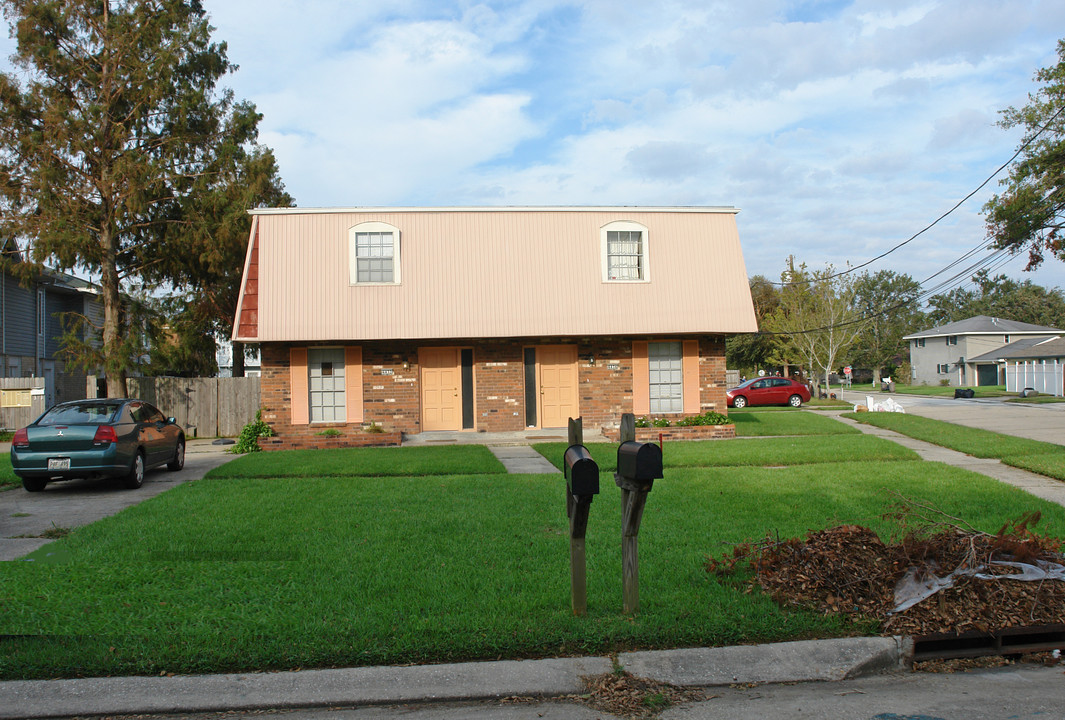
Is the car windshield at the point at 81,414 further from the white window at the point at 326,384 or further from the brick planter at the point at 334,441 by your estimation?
the white window at the point at 326,384

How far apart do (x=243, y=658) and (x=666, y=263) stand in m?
16.9

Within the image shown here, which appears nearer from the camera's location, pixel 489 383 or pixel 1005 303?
pixel 489 383

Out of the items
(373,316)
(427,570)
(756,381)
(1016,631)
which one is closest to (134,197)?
(373,316)

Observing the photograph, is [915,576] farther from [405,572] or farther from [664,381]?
[664,381]

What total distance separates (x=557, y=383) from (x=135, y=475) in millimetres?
10735

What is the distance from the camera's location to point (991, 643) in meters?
4.93

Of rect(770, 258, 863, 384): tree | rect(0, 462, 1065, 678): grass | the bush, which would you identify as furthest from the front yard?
rect(770, 258, 863, 384): tree

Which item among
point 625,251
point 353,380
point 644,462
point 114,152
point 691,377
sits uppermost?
point 114,152

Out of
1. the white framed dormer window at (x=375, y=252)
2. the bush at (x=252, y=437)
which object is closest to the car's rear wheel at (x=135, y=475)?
the bush at (x=252, y=437)

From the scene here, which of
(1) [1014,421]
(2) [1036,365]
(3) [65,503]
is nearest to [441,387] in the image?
(3) [65,503]

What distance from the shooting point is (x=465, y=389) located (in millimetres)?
20094

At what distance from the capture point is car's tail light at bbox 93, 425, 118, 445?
11.6 m

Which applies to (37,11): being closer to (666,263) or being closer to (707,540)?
(666,263)

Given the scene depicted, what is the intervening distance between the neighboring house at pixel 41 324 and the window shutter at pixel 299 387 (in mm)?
9727
